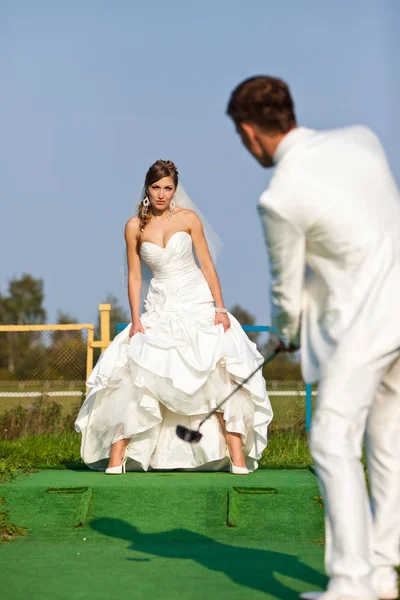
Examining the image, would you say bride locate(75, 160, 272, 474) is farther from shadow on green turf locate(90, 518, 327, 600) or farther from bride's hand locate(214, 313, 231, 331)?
shadow on green turf locate(90, 518, 327, 600)

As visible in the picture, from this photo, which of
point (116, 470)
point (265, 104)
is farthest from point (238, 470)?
point (265, 104)

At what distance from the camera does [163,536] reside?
625 centimetres

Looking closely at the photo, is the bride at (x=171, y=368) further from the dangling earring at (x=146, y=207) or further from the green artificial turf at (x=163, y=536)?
the green artificial turf at (x=163, y=536)

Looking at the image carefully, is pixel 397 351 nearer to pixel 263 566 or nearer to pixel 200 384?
pixel 263 566

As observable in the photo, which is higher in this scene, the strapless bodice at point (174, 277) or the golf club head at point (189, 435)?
the strapless bodice at point (174, 277)

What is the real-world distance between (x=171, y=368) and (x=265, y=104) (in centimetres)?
373

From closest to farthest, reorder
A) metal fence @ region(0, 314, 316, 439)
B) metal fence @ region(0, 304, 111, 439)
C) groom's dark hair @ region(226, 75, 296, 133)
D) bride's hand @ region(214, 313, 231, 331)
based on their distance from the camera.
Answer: groom's dark hair @ region(226, 75, 296, 133) < bride's hand @ region(214, 313, 231, 331) < metal fence @ region(0, 314, 316, 439) < metal fence @ region(0, 304, 111, 439)

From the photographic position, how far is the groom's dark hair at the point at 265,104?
3.90 meters

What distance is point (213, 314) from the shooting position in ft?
25.4

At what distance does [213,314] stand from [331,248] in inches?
157

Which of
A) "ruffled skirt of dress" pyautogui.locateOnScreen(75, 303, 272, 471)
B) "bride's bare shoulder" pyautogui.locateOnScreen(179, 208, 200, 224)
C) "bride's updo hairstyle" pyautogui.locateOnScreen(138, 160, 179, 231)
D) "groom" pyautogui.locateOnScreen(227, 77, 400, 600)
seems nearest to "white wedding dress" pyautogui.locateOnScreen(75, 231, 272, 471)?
"ruffled skirt of dress" pyautogui.locateOnScreen(75, 303, 272, 471)

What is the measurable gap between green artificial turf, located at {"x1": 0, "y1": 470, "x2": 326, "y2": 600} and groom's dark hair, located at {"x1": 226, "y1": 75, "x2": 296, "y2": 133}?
198cm

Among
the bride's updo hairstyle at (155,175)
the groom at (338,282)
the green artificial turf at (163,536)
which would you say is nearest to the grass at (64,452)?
the green artificial turf at (163,536)

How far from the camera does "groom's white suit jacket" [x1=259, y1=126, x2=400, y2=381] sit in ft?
12.1
